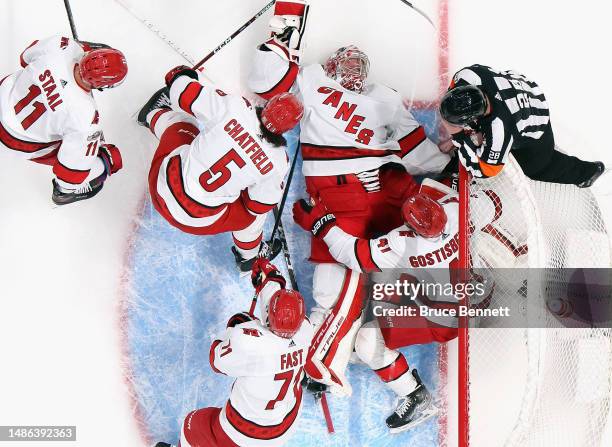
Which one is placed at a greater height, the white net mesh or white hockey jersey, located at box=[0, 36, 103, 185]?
white hockey jersey, located at box=[0, 36, 103, 185]

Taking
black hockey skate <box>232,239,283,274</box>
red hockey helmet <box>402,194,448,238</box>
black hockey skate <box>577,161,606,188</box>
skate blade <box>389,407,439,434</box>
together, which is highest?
black hockey skate <box>577,161,606,188</box>

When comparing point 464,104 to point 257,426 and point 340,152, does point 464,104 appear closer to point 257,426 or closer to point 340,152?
point 340,152

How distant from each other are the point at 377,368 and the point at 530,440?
2.54 ft

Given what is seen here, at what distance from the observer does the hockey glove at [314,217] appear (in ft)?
9.49

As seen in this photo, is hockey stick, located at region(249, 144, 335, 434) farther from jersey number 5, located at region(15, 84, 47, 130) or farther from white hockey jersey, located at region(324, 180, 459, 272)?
jersey number 5, located at region(15, 84, 47, 130)

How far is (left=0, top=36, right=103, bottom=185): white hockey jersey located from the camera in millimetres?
2377

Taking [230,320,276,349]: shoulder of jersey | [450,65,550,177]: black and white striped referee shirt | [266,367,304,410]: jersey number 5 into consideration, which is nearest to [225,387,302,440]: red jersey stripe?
[266,367,304,410]: jersey number 5

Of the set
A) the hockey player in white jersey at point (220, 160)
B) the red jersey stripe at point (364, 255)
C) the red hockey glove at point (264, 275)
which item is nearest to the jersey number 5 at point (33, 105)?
the hockey player in white jersey at point (220, 160)

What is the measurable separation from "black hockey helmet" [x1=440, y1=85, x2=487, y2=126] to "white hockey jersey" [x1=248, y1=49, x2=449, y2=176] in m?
0.58

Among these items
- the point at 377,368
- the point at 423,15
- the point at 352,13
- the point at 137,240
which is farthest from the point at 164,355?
the point at 423,15

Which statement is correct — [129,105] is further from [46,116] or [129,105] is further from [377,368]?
[377,368]

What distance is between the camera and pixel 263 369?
7.89 ft

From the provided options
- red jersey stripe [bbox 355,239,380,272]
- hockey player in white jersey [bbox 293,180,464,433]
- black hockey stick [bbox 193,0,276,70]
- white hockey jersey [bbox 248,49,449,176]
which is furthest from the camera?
black hockey stick [bbox 193,0,276,70]

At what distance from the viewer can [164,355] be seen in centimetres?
312
